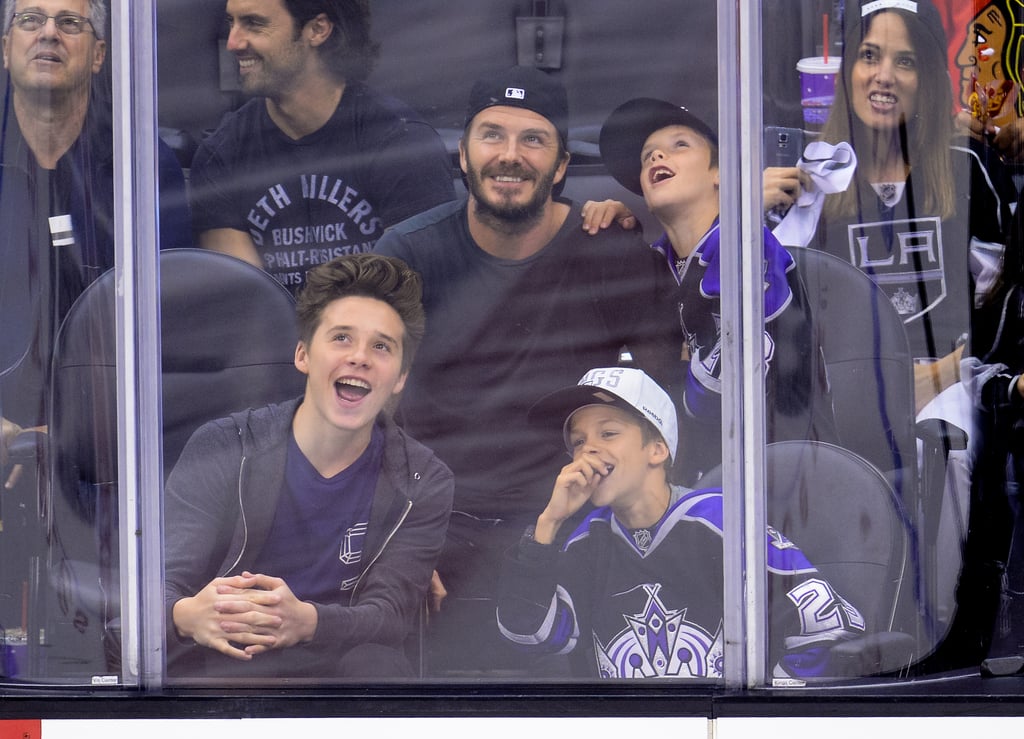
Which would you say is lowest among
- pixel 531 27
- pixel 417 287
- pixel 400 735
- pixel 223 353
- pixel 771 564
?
pixel 400 735

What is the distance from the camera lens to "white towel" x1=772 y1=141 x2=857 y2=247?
6.44 ft

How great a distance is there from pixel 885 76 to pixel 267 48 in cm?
124

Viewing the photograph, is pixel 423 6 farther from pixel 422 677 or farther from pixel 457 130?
pixel 422 677

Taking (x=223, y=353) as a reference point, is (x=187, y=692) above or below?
below

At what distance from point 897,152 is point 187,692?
180 centimetres

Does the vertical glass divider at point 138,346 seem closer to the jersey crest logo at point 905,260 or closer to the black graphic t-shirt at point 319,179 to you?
the black graphic t-shirt at point 319,179

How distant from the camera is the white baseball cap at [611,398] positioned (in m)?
1.96

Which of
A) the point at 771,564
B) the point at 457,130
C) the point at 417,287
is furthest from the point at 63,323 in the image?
the point at 771,564

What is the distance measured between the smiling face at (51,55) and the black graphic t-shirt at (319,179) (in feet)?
0.93

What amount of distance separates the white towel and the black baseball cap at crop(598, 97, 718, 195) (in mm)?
203

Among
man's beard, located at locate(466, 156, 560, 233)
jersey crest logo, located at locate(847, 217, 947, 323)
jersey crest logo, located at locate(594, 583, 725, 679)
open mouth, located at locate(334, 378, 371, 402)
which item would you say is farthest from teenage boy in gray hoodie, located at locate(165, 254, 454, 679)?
jersey crest logo, located at locate(847, 217, 947, 323)

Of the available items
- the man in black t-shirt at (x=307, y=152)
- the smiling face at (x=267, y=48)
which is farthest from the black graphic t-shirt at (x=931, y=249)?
the smiling face at (x=267, y=48)

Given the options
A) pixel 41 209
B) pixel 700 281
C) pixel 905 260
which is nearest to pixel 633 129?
pixel 700 281

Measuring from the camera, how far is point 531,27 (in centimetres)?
194
